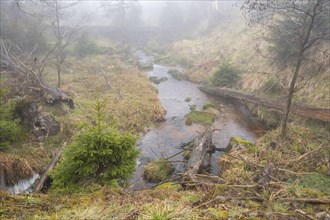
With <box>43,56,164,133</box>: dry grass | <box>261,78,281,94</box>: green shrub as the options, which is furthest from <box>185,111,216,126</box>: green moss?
<box>261,78,281,94</box>: green shrub

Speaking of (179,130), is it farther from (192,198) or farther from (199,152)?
(192,198)

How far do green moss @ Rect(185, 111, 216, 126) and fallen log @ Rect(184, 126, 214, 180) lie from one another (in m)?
2.90

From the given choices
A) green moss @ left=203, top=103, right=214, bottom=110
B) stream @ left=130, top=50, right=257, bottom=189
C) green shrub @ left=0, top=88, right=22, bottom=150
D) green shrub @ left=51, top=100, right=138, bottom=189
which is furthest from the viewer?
green moss @ left=203, top=103, right=214, bottom=110

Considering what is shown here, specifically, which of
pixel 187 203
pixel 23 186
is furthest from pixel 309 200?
pixel 23 186

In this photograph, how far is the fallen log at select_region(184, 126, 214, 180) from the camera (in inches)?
325

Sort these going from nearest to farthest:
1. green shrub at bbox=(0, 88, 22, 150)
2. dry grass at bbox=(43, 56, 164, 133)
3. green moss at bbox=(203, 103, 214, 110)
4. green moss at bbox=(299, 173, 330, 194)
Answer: green moss at bbox=(299, 173, 330, 194) < green shrub at bbox=(0, 88, 22, 150) < dry grass at bbox=(43, 56, 164, 133) < green moss at bbox=(203, 103, 214, 110)

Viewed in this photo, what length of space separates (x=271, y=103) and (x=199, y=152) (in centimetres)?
640

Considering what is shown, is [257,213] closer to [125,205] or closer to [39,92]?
[125,205]

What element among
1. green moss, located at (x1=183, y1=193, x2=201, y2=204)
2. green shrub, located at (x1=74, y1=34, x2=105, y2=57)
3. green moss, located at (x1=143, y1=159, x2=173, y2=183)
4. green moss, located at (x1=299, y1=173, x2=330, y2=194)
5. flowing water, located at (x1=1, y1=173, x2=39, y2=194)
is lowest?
green shrub, located at (x1=74, y1=34, x2=105, y2=57)

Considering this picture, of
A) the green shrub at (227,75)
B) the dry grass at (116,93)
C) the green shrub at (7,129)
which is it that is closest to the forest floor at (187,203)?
the green shrub at (7,129)

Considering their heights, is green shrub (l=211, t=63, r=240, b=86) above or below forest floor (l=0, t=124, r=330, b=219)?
below

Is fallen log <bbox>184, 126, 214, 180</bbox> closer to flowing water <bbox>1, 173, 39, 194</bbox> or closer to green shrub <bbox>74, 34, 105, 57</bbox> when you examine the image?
flowing water <bbox>1, 173, 39, 194</bbox>

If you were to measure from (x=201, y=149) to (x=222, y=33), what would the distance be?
24.0 m

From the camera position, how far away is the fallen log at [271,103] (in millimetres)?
11234
